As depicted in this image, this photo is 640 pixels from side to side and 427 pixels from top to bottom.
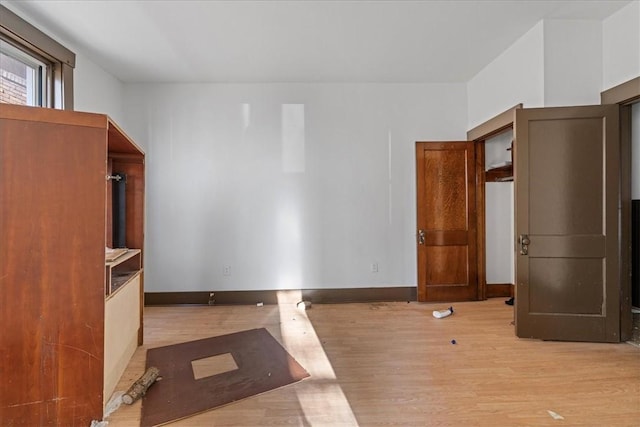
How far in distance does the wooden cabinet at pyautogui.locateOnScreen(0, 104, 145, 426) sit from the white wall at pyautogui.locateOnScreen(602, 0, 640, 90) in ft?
13.6

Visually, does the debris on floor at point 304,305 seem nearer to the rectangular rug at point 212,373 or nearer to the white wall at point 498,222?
the rectangular rug at point 212,373

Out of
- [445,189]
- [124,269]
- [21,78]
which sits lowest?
[124,269]

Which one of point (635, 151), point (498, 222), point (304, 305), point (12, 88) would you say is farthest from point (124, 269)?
point (635, 151)

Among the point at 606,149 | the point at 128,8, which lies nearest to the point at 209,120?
the point at 128,8

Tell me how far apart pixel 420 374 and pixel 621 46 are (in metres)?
3.39

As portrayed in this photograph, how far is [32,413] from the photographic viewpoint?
1606mm

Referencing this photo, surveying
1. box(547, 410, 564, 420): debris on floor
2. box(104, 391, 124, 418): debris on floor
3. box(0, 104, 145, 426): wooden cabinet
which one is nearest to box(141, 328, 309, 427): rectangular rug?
box(104, 391, 124, 418): debris on floor

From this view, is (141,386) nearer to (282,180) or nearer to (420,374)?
(420,374)

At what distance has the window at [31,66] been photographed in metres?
2.43

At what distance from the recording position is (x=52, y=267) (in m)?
1.64

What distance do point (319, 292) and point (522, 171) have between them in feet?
9.00

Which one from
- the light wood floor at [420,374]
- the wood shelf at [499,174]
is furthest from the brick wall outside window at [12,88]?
the wood shelf at [499,174]

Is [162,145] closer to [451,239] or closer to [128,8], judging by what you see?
[128,8]

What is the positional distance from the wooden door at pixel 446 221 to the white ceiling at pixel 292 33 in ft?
3.61
